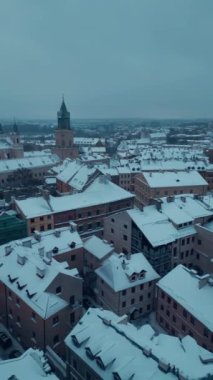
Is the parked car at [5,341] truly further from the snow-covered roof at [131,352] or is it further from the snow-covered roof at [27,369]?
the snow-covered roof at [27,369]

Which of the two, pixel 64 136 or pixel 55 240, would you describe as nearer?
pixel 55 240

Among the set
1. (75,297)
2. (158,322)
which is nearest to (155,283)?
(158,322)

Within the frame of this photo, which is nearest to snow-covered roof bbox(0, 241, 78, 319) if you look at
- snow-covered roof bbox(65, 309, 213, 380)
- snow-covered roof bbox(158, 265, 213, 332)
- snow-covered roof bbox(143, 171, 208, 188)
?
snow-covered roof bbox(65, 309, 213, 380)

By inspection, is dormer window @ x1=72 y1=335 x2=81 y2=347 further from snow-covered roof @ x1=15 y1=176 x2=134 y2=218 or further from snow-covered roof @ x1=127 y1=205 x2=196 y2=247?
snow-covered roof @ x1=15 y1=176 x2=134 y2=218

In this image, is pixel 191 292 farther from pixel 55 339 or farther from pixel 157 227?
pixel 55 339

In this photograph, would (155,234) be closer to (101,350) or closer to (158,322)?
(158,322)

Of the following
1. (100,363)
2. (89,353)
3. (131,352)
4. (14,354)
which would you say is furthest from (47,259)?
(131,352)

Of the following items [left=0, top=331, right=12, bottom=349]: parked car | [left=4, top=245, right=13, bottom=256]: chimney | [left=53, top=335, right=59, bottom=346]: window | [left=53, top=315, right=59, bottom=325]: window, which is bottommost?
[left=0, top=331, right=12, bottom=349]: parked car
